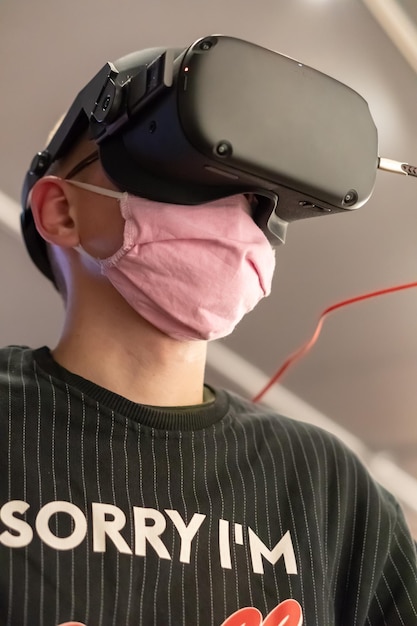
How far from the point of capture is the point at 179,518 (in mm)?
658

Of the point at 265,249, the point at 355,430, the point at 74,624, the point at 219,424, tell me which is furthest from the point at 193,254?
the point at 355,430

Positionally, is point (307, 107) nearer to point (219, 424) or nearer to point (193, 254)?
point (193, 254)

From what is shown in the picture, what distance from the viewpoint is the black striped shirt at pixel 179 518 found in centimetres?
59

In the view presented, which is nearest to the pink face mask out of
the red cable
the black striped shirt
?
the black striped shirt

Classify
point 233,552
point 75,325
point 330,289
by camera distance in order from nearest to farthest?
1. point 233,552
2. point 75,325
3. point 330,289

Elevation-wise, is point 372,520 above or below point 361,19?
below

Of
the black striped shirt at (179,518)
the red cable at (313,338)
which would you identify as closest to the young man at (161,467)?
the black striped shirt at (179,518)

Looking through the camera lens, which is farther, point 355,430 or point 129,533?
point 355,430

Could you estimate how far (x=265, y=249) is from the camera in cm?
72

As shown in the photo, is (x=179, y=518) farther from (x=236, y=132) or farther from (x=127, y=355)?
(x=236, y=132)

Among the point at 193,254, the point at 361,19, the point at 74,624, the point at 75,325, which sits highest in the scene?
the point at 361,19

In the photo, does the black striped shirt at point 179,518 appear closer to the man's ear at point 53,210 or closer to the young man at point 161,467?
the young man at point 161,467

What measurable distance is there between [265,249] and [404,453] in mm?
536

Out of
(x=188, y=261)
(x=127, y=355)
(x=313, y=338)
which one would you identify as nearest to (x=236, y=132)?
(x=188, y=261)
